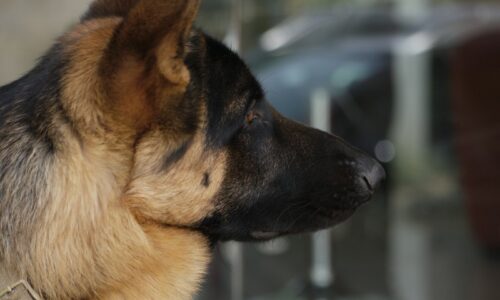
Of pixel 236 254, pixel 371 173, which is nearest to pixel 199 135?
pixel 371 173

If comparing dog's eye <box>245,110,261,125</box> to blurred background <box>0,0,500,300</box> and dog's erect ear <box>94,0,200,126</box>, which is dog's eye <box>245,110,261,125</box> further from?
blurred background <box>0,0,500,300</box>

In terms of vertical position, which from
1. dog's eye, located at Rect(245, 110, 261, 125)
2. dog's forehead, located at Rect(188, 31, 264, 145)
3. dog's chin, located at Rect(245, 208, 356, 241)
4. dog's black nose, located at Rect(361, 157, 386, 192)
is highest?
dog's forehead, located at Rect(188, 31, 264, 145)

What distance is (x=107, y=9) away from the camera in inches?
91.0

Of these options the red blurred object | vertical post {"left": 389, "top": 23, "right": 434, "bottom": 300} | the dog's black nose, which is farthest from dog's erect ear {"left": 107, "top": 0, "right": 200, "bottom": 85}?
vertical post {"left": 389, "top": 23, "right": 434, "bottom": 300}

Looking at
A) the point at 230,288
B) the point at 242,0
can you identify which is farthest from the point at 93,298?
the point at 242,0

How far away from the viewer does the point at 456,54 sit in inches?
191

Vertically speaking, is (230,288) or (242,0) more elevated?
(242,0)

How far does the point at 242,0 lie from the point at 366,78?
39.2 inches

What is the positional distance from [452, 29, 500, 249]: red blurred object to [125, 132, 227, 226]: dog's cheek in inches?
109

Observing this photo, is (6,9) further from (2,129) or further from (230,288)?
(2,129)

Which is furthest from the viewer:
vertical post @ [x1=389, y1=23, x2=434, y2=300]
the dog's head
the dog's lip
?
vertical post @ [x1=389, y1=23, x2=434, y2=300]

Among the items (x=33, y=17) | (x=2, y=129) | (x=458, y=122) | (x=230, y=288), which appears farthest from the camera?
(x=33, y=17)

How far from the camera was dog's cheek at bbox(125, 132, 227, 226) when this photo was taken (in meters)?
2.07

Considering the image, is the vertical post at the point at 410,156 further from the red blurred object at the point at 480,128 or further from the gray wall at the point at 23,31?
the gray wall at the point at 23,31
